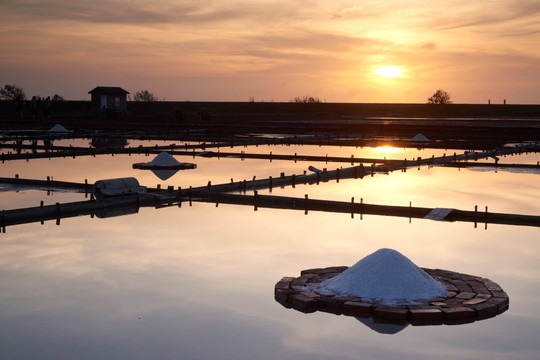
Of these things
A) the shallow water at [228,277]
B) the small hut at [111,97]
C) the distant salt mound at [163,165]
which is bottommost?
the shallow water at [228,277]

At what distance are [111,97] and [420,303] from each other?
46194mm

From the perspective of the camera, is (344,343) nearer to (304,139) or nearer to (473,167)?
(473,167)

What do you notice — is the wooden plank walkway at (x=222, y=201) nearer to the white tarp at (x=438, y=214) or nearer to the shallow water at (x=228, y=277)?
the white tarp at (x=438, y=214)

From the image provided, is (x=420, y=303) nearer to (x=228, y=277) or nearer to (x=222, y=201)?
(x=228, y=277)

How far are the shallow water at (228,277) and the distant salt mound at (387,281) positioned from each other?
0.46 m

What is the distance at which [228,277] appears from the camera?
23.0 feet

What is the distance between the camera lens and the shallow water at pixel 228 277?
17.0ft

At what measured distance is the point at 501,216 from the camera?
10281 millimetres

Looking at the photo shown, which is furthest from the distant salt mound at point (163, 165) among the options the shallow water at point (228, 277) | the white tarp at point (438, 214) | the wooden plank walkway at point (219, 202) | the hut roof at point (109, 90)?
the hut roof at point (109, 90)

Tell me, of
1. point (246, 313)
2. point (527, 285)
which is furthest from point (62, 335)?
point (527, 285)

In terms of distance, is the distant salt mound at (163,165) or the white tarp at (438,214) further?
the distant salt mound at (163,165)

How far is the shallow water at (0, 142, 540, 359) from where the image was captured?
518 centimetres

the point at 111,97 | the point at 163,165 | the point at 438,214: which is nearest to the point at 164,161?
the point at 163,165

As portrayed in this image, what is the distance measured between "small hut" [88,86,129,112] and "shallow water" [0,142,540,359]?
37170 mm
